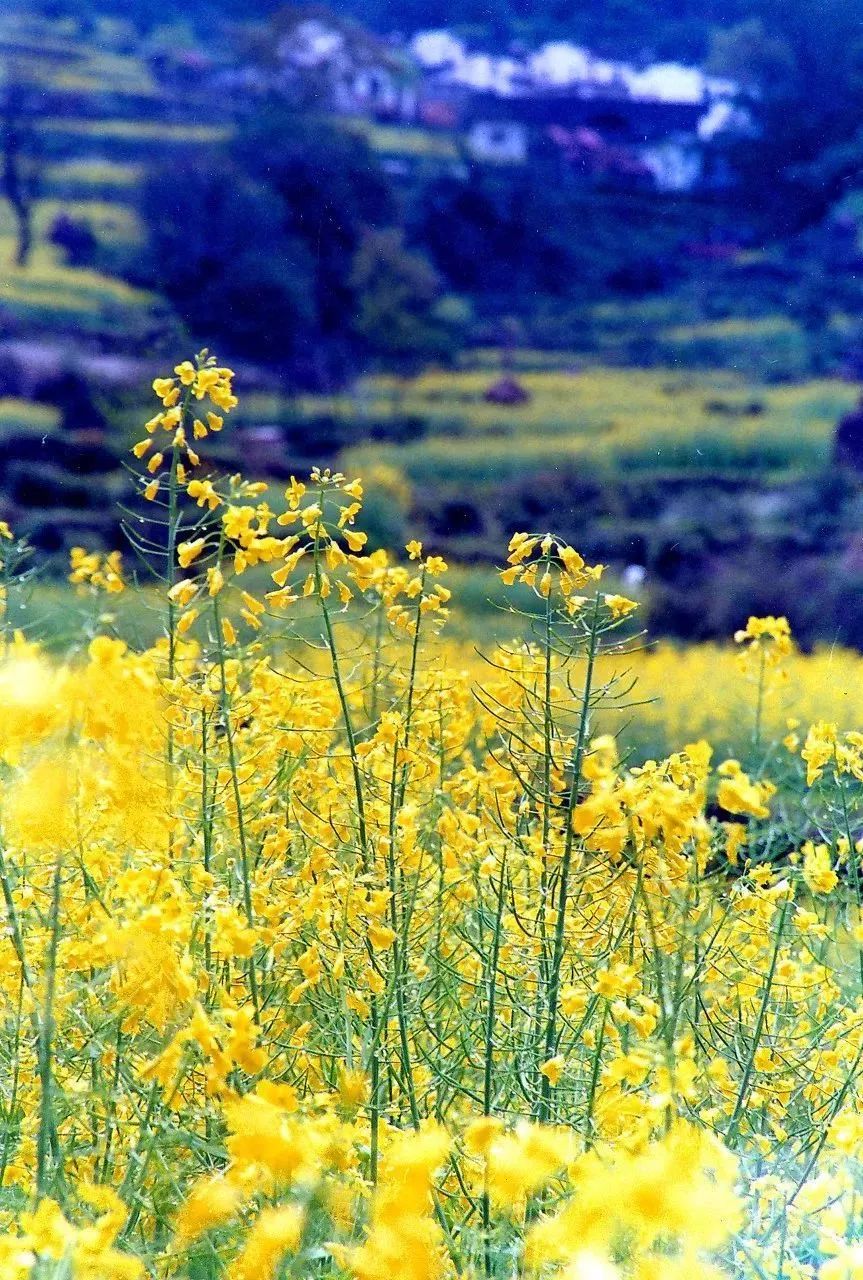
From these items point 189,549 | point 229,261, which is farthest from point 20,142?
point 189,549

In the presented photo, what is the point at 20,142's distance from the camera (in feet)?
20.0

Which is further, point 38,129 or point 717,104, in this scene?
point 38,129

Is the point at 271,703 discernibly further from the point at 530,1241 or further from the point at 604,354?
the point at 604,354

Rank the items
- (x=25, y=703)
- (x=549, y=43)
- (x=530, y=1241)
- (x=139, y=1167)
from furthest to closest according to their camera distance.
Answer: (x=549, y=43), (x=139, y=1167), (x=25, y=703), (x=530, y=1241)

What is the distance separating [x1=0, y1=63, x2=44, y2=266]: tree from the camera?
19.8 feet

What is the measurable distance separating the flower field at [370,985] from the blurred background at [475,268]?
3.42 metres

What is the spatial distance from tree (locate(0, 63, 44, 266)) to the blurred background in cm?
1

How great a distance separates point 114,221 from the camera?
6.09 meters

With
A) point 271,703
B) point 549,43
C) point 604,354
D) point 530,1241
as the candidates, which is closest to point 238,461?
point 604,354

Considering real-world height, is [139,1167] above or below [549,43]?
below

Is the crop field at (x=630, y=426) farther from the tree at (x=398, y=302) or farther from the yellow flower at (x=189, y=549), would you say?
the yellow flower at (x=189, y=549)

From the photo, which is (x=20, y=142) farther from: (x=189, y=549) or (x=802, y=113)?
(x=189, y=549)

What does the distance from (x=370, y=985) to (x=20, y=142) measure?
5.16m

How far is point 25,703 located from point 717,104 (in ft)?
16.1
